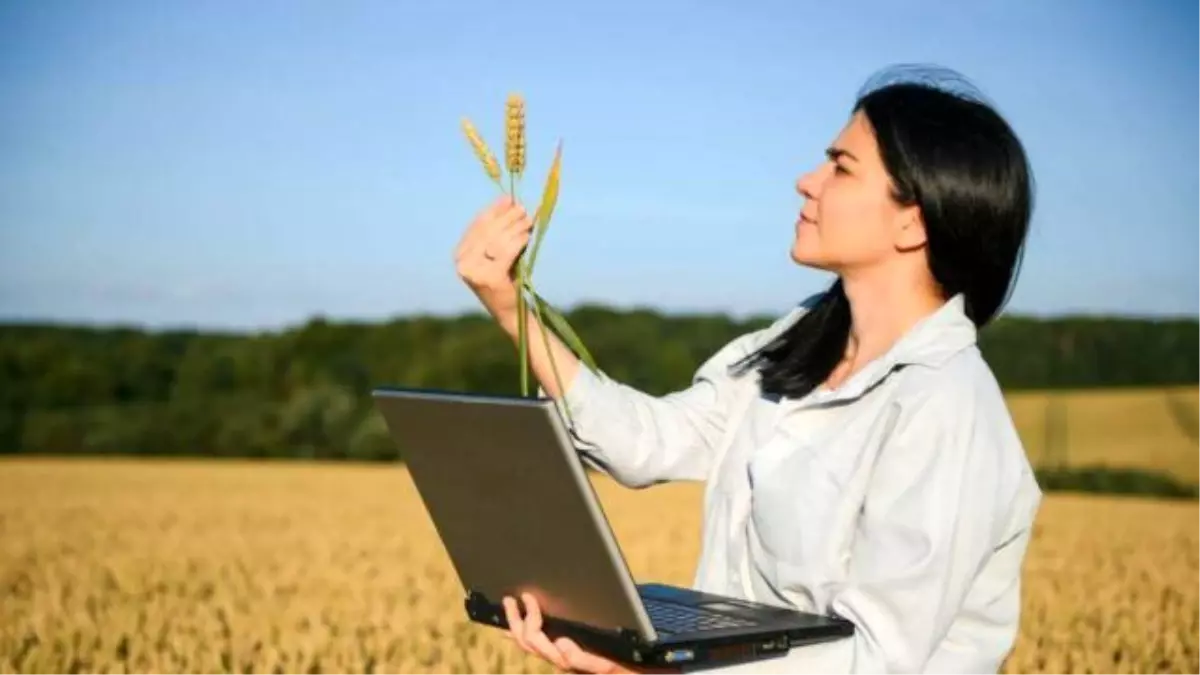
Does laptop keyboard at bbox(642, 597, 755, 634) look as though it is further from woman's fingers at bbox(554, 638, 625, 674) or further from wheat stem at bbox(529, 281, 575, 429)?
wheat stem at bbox(529, 281, 575, 429)

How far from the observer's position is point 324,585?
979cm

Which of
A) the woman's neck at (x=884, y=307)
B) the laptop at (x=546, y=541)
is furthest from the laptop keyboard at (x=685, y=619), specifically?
the woman's neck at (x=884, y=307)

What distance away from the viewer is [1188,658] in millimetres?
7266

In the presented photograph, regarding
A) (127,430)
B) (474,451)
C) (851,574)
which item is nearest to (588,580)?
(474,451)

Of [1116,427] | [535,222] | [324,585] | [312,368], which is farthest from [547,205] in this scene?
[1116,427]

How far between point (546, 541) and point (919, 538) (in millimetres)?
523

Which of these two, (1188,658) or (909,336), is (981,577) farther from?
(1188,658)

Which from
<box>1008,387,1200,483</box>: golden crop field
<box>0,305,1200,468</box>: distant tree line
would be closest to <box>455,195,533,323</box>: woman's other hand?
<box>0,305,1200,468</box>: distant tree line

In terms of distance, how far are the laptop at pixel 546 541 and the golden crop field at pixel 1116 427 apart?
2914 cm

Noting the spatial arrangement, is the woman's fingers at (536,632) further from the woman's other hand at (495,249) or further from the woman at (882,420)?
the woman's other hand at (495,249)

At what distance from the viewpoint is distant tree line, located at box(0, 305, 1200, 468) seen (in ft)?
103

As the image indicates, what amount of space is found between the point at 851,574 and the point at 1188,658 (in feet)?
17.1

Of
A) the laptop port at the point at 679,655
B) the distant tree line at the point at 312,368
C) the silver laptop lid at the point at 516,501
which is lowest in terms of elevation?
the distant tree line at the point at 312,368

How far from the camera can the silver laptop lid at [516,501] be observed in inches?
90.8
